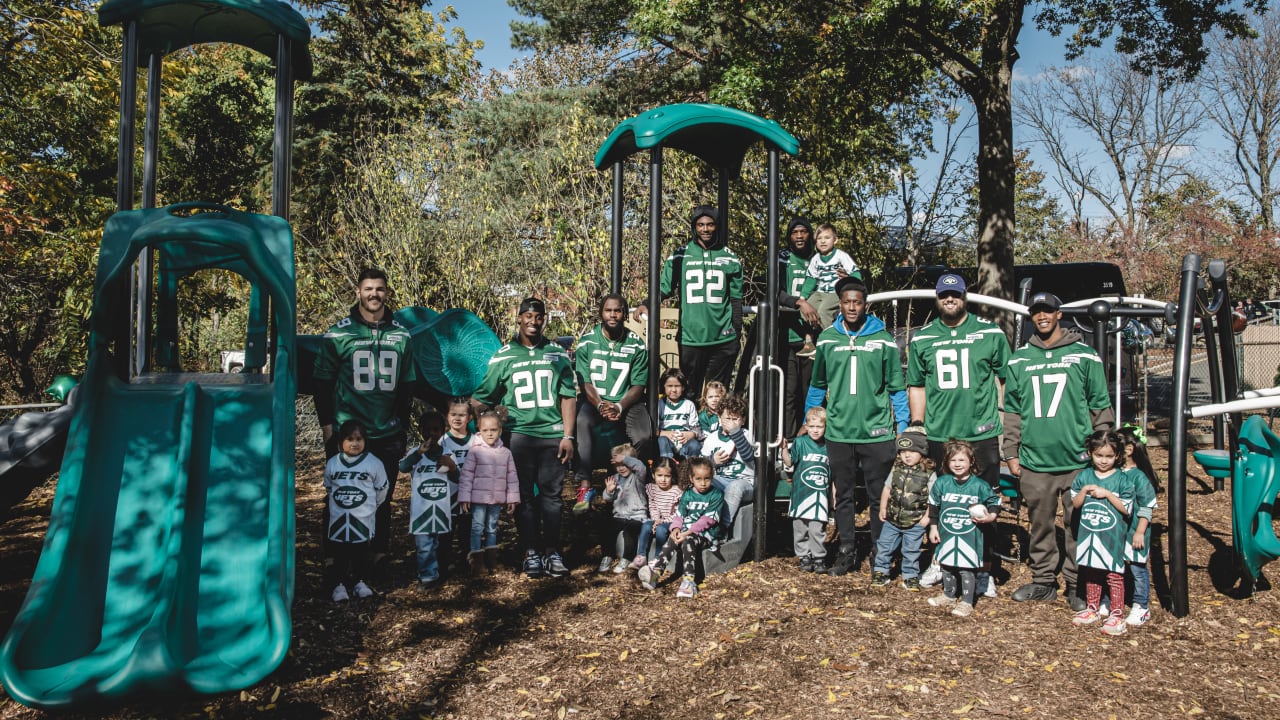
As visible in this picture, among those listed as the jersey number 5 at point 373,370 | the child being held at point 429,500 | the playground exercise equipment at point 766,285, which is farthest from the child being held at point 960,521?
the jersey number 5 at point 373,370

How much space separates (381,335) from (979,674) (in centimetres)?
418

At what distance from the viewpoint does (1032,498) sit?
574cm

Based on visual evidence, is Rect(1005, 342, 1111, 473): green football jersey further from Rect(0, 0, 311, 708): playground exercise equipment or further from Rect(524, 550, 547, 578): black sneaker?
Rect(0, 0, 311, 708): playground exercise equipment

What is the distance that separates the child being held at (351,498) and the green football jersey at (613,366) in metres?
1.66

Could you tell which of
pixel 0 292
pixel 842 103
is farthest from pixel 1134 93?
pixel 0 292

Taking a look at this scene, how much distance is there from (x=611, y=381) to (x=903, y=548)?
240cm

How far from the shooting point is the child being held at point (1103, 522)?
5133mm

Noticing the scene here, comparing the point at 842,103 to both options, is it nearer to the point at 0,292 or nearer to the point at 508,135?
the point at 0,292

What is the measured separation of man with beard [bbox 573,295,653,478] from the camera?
21.4 feet

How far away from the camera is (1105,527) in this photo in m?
5.19

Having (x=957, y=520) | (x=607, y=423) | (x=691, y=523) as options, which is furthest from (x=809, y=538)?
(x=607, y=423)

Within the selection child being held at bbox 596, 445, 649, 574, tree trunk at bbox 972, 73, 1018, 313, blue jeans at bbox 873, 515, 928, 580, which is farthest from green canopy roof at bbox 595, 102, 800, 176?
tree trunk at bbox 972, 73, 1018, 313

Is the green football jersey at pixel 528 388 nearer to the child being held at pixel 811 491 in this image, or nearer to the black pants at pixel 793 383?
the child being held at pixel 811 491

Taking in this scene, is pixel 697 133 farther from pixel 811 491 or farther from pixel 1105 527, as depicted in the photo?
pixel 1105 527
